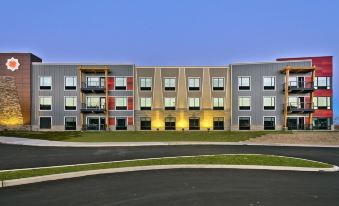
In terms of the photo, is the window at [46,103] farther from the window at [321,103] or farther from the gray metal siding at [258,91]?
the window at [321,103]

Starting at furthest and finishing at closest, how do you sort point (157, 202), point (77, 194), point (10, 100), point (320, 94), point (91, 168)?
point (320, 94), point (10, 100), point (91, 168), point (77, 194), point (157, 202)

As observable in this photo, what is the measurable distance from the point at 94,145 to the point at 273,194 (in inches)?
687

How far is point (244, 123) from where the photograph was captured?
43344 millimetres

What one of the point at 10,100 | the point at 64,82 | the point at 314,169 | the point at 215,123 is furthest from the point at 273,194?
the point at 10,100

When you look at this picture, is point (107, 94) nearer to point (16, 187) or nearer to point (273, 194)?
point (16, 187)

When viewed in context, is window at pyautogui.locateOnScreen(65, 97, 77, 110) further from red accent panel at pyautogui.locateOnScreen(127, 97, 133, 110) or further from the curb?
the curb

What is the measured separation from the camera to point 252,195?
7.95 m

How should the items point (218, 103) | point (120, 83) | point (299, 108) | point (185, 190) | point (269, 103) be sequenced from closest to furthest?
1. point (185, 190)
2. point (299, 108)
3. point (269, 103)
4. point (120, 83)
5. point (218, 103)

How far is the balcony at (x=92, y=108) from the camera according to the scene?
42438mm

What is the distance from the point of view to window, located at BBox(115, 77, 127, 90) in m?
43.9

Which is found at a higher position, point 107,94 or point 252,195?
point 107,94

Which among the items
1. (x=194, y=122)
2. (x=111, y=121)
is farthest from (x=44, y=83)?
(x=194, y=122)

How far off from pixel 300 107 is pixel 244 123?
9.26 metres

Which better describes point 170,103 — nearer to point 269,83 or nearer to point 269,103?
point 269,103
